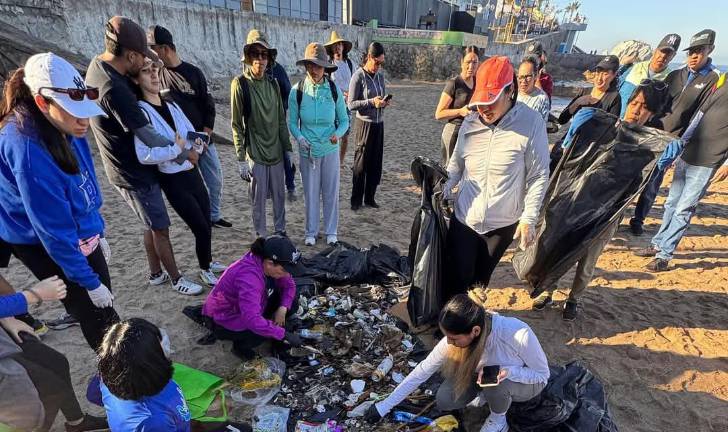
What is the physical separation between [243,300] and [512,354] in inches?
68.6

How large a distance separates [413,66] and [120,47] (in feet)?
87.3

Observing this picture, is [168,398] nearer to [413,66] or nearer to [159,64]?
[159,64]

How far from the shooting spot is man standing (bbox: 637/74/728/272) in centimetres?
368

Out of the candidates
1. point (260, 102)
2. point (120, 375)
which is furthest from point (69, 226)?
point (260, 102)

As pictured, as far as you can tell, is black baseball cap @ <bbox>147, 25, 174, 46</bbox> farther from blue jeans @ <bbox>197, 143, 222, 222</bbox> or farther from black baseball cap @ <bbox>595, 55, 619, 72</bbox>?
black baseball cap @ <bbox>595, 55, 619, 72</bbox>

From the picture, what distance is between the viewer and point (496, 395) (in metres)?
2.22

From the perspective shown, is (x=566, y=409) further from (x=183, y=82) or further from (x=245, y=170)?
(x=183, y=82)

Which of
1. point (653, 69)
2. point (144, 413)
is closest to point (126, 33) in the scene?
point (144, 413)

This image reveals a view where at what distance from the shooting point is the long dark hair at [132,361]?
1.39 meters

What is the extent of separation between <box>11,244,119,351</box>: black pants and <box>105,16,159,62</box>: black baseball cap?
4.53ft

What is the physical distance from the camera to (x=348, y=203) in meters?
5.95

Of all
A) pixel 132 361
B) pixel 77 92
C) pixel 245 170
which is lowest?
pixel 245 170

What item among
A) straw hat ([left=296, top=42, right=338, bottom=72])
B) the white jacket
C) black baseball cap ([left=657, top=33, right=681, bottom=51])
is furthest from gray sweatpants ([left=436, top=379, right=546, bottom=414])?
black baseball cap ([left=657, top=33, right=681, bottom=51])

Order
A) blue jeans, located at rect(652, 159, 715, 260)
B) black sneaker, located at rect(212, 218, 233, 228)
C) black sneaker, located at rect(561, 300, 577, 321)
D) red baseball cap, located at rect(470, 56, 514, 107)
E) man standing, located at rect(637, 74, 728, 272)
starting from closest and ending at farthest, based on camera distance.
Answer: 1. red baseball cap, located at rect(470, 56, 514, 107)
2. black sneaker, located at rect(561, 300, 577, 321)
3. man standing, located at rect(637, 74, 728, 272)
4. blue jeans, located at rect(652, 159, 715, 260)
5. black sneaker, located at rect(212, 218, 233, 228)
